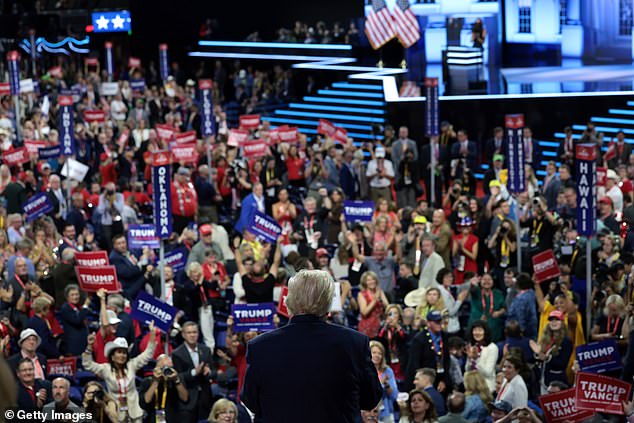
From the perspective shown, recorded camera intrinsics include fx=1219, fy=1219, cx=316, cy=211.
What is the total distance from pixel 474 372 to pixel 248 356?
7.10 m

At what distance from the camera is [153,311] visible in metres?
11.8

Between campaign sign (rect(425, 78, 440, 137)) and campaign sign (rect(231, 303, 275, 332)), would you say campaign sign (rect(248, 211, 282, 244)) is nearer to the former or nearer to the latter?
campaign sign (rect(231, 303, 275, 332))

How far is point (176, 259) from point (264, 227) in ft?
3.91

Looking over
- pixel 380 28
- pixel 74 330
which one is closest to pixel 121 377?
pixel 74 330

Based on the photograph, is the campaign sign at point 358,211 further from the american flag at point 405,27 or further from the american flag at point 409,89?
the american flag at point 405,27

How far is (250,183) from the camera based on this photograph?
19953 mm

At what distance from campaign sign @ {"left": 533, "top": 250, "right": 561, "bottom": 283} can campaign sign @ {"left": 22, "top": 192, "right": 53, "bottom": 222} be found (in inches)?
267

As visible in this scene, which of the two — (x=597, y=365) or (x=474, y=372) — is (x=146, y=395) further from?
(x=597, y=365)

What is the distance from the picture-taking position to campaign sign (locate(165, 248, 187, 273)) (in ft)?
50.2

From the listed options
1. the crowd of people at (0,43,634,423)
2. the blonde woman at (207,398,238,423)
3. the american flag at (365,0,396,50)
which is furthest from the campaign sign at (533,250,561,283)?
the american flag at (365,0,396,50)

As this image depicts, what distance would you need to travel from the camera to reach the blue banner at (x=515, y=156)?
16875mm

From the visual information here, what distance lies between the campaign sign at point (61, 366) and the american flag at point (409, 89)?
16787 millimetres

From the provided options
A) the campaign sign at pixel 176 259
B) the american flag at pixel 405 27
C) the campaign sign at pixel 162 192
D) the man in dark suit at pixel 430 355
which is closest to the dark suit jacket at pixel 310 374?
the man in dark suit at pixel 430 355

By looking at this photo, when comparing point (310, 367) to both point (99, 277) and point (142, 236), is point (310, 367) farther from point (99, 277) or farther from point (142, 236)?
point (142, 236)
